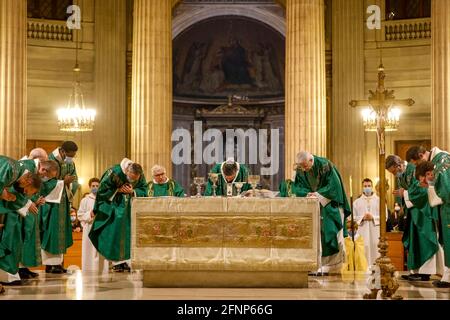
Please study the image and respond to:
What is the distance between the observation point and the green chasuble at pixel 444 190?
1087 cm

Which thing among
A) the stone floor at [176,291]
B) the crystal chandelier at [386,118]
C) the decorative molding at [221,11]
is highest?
the decorative molding at [221,11]

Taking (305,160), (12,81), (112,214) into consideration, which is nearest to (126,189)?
(112,214)

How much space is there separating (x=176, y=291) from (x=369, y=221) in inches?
325

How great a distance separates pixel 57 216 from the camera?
Result: 1322cm

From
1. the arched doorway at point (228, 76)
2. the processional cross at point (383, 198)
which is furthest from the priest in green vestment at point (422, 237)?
the arched doorway at point (228, 76)

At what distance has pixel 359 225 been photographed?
17812 millimetres

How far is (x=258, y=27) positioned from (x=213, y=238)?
17.3 meters

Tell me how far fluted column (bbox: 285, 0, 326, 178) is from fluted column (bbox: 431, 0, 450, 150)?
2.24 m

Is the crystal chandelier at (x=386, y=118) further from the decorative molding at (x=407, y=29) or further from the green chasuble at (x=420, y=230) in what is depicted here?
the green chasuble at (x=420, y=230)

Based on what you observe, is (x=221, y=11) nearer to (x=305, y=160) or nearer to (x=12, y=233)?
(x=305, y=160)

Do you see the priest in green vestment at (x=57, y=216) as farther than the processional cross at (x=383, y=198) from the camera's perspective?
Yes

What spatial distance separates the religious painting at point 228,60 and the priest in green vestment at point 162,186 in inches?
500

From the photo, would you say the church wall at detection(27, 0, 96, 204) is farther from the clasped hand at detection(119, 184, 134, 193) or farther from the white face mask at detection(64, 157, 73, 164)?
the clasped hand at detection(119, 184, 134, 193)

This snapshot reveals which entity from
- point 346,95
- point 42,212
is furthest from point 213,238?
point 346,95
